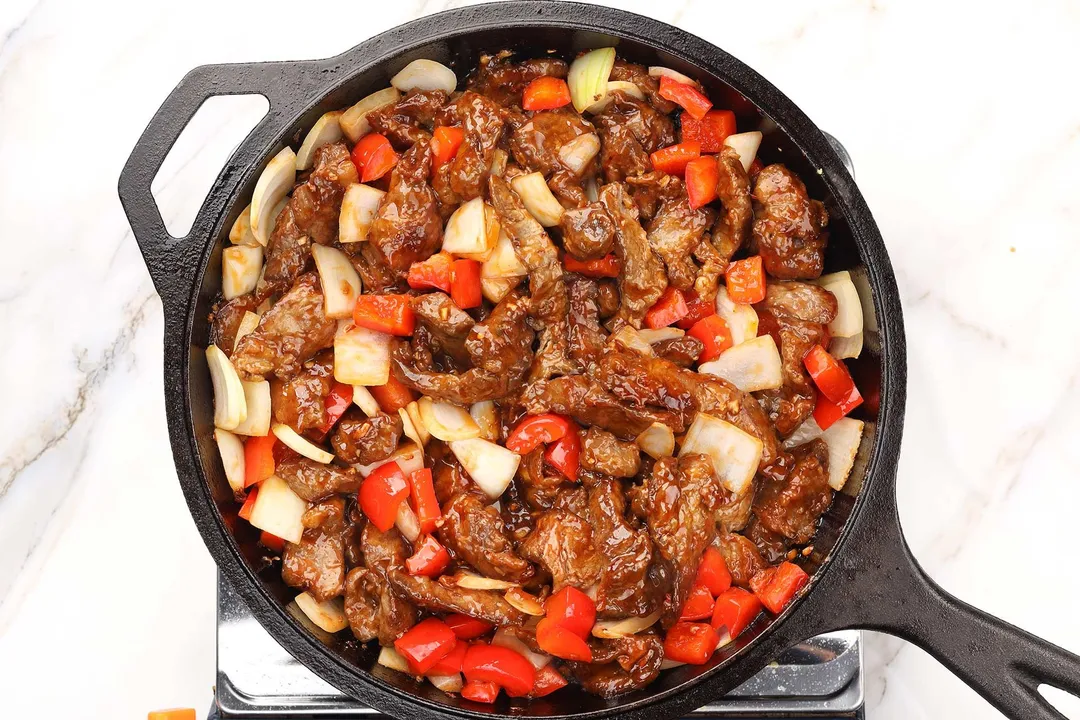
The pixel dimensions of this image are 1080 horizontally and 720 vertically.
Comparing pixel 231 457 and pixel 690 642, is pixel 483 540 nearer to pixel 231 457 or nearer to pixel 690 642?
pixel 690 642

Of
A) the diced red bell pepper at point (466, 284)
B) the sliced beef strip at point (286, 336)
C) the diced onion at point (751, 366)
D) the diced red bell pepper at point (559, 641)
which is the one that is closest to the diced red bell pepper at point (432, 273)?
the diced red bell pepper at point (466, 284)

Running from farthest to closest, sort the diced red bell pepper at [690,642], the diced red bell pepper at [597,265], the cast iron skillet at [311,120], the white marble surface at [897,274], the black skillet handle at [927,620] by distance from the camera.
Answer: the white marble surface at [897,274] → the diced red bell pepper at [597,265] → the diced red bell pepper at [690,642] → the cast iron skillet at [311,120] → the black skillet handle at [927,620]

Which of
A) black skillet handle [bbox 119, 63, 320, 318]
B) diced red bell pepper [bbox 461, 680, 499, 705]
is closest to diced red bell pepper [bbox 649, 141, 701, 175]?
black skillet handle [bbox 119, 63, 320, 318]

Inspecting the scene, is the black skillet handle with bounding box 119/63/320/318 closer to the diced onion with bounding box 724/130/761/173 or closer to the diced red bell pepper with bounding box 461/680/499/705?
the diced onion with bounding box 724/130/761/173

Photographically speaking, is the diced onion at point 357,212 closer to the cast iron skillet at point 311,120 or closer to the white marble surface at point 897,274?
the cast iron skillet at point 311,120

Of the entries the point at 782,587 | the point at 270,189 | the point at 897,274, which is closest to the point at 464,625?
the point at 782,587
